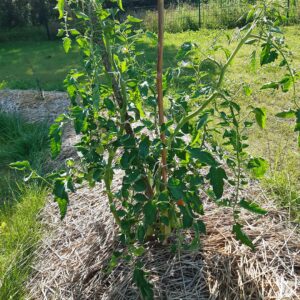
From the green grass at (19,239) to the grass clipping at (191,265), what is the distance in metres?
0.06

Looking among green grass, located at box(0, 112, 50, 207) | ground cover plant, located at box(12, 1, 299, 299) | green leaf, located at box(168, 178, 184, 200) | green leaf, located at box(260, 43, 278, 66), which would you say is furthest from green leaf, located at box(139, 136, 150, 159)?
green grass, located at box(0, 112, 50, 207)

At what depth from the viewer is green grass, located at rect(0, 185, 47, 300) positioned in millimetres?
2032

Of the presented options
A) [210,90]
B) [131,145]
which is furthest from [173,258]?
[210,90]

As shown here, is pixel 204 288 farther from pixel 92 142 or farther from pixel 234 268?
pixel 92 142

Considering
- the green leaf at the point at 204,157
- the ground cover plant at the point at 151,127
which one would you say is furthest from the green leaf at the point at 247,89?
the green leaf at the point at 204,157

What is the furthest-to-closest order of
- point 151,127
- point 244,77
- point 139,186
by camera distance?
point 244,77 → point 151,127 → point 139,186

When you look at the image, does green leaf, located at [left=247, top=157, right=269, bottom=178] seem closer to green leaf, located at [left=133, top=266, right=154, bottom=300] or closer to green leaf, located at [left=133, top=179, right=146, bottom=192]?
green leaf, located at [left=133, top=179, right=146, bottom=192]

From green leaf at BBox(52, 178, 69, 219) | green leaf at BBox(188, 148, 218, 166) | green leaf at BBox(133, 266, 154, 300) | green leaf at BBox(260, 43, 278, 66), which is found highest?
green leaf at BBox(260, 43, 278, 66)

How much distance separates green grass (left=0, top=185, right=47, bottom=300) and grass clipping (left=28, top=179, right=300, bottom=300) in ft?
0.20

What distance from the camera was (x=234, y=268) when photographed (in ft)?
6.07

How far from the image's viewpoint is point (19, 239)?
233 centimetres

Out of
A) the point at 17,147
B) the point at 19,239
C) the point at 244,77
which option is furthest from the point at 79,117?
the point at 244,77

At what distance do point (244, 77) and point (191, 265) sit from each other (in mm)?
4156

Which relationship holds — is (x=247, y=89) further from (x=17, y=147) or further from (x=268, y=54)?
(x=17, y=147)
